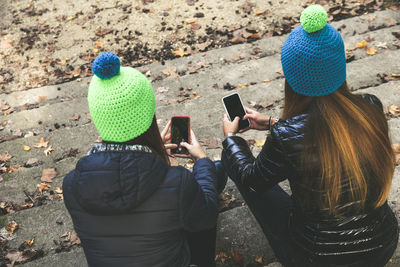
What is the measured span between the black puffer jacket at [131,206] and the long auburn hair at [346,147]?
68 cm

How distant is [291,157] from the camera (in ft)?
6.38

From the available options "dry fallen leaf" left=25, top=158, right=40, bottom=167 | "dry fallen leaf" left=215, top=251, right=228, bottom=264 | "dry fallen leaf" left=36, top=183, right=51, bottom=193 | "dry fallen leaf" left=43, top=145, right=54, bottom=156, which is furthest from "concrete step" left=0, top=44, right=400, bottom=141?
"dry fallen leaf" left=215, top=251, right=228, bottom=264

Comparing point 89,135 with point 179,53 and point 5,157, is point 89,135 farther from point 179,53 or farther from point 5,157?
point 179,53

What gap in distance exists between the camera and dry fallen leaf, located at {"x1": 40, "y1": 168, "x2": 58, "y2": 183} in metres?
3.77

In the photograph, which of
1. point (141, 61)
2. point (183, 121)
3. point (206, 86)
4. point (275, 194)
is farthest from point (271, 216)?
point (141, 61)

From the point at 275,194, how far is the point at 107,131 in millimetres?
1364

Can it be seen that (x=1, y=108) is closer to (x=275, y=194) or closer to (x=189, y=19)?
(x=189, y=19)

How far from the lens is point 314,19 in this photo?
1786 millimetres

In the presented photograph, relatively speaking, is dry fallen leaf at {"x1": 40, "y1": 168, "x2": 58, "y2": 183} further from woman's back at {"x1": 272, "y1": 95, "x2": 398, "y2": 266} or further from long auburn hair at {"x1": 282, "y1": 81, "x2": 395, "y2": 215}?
long auburn hair at {"x1": 282, "y1": 81, "x2": 395, "y2": 215}

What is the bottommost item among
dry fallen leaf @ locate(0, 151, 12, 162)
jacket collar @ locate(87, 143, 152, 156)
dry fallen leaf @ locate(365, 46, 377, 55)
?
dry fallen leaf @ locate(0, 151, 12, 162)

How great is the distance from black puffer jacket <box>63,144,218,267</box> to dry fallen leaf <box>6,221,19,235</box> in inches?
63.8

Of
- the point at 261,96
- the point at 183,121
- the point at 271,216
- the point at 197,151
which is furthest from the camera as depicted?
the point at 261,96

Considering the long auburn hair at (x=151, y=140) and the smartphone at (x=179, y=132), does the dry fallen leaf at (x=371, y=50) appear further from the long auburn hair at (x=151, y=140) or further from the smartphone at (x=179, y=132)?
the long auburn hair at (x=151, y=140)

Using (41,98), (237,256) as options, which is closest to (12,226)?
(237,256)
